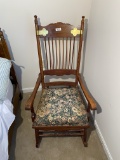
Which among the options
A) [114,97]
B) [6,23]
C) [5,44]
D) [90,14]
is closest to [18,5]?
[6,23]

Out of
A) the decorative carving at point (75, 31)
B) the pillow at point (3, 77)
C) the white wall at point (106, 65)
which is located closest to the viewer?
the white wall at point (106, 65)

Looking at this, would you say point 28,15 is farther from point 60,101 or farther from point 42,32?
point 60,101

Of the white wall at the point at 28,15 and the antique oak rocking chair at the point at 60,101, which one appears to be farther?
the white wall at the point at 28,15

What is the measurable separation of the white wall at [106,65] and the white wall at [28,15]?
0.18 m

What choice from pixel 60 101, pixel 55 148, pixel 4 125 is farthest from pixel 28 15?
pixel 55 148

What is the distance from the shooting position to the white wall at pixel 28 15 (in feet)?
5.02

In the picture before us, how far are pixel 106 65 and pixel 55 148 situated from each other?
0.98 meters

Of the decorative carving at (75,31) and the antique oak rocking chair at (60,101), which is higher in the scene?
the decorative carving at (75,31)

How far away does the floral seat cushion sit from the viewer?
53.2 inches

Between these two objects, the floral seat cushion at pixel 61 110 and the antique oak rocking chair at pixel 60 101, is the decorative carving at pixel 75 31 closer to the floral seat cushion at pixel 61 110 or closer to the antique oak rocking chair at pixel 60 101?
the antique oak rocking chair at pixel 60 101

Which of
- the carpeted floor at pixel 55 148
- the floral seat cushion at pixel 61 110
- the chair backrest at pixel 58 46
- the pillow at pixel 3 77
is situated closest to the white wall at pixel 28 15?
the chair backrest at pixel 58 46

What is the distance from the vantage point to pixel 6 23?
1604 millimetres

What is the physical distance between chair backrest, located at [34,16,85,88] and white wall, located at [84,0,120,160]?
0.16 metres

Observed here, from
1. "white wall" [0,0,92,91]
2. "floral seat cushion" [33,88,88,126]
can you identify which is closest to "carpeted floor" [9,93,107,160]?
"floral seat cushion" [33,88,88,126]
